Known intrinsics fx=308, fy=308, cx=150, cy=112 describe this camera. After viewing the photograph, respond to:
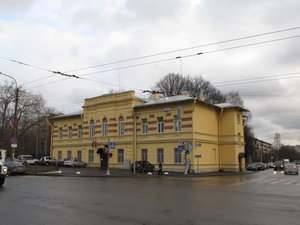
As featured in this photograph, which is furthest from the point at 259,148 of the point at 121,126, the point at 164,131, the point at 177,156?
the point at 177,156

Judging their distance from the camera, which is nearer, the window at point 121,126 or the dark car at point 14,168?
the dark car at point 14,168

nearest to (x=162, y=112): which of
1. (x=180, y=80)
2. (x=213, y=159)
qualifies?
(x=213, y=159)

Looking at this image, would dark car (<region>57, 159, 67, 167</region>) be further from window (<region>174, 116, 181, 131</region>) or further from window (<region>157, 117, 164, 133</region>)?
window (<region>174, 116, 181, 131</region>)

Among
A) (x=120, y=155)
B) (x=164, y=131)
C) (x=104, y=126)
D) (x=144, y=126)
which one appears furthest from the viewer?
(x=104, y=126)

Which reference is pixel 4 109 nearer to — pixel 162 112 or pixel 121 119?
pixel 121 119

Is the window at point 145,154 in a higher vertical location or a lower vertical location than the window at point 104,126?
lower

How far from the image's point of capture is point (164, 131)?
3997 cm

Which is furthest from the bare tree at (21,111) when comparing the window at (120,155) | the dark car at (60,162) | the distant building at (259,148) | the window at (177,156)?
the distant building at (259,148)

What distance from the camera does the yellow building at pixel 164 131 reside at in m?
38.2

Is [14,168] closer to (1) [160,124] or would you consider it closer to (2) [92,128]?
(2) [92,128]

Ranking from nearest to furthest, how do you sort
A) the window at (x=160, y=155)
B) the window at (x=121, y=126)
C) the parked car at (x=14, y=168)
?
the parked car at (x=14, y=168) < the window at (x=160, y=155) < the window at (x=121, y=126)

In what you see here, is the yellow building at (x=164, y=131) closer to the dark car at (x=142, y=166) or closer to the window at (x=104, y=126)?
the window at (x=104, y=126)

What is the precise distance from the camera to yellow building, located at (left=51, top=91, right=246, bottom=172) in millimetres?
38188

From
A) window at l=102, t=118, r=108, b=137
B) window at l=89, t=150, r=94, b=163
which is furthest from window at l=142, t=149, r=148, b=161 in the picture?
window at l=89, t=150, r=94, b=163
